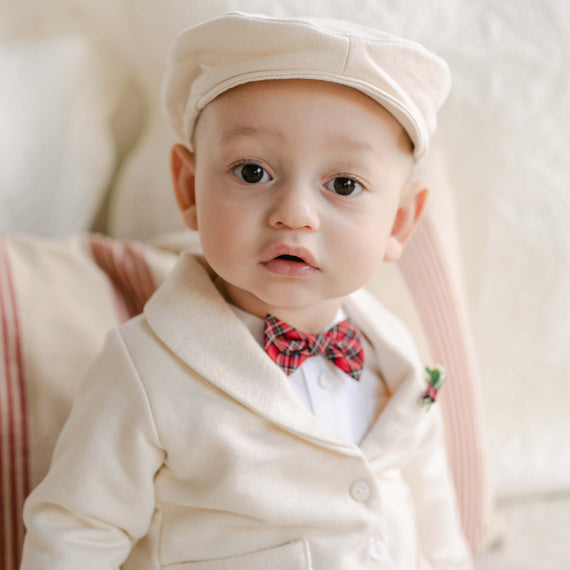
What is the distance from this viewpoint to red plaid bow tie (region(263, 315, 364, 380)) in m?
0.81

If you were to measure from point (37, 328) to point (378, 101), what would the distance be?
52cm

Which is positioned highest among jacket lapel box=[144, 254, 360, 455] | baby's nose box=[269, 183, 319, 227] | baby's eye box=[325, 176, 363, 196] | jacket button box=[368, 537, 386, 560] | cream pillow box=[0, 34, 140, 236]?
cream pillow box=[0, 34, 140, 236]

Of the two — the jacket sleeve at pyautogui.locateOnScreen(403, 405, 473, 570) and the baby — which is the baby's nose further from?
the jacket sleeve at pyautogui.locateOnScreen(403, 405, 473, 570)

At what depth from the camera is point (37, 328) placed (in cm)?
96

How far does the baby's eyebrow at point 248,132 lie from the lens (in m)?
0.73

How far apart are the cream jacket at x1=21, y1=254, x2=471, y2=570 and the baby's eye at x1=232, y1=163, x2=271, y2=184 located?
0.47 feet

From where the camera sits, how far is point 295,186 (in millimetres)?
732

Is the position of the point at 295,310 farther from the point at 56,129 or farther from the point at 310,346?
the point at 56,129

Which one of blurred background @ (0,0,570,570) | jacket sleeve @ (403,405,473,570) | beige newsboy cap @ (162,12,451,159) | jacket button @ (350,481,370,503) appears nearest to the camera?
beige newsboy cap @ (162,12,451,159)

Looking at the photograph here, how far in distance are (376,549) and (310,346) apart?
0.24 meters

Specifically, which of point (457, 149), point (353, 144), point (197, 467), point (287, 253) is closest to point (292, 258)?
point (287, 253)

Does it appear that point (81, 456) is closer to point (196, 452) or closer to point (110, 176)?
point (196, 452)

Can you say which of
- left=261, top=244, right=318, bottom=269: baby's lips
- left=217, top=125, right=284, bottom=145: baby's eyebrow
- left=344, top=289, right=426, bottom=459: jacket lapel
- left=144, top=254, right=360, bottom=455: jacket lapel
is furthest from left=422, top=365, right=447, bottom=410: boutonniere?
left=217, top=125, right=284, bottom=145: baby's eyebrow

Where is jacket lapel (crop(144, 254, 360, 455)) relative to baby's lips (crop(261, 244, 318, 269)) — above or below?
below
